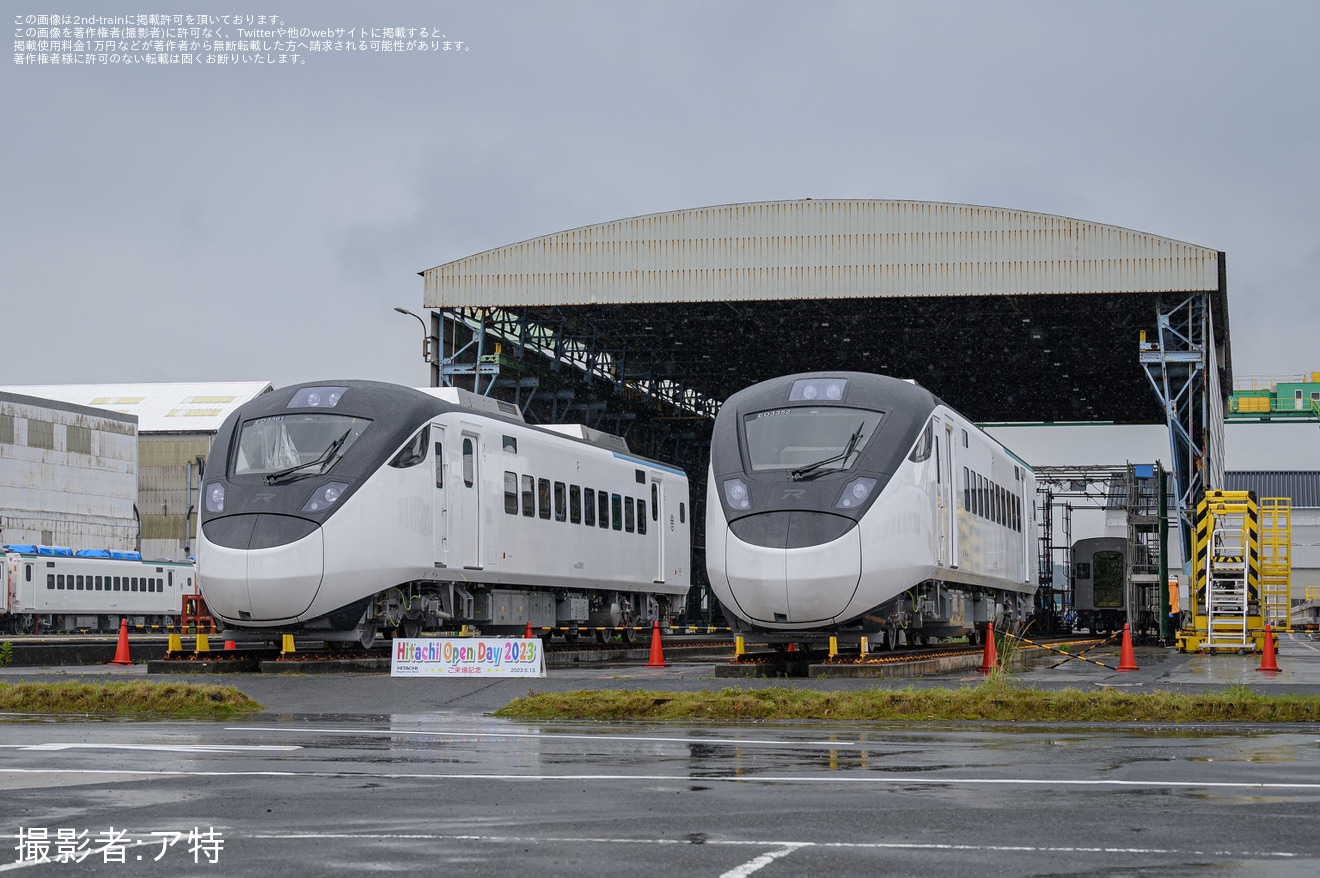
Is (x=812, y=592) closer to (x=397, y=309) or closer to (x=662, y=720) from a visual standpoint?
(x=662, y=720)

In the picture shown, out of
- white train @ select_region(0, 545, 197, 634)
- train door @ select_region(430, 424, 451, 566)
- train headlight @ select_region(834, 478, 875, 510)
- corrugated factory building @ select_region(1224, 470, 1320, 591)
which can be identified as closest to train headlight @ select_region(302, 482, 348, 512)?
train door @ select_region(430, 424, 451, 566)

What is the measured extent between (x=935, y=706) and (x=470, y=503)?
10622 mm

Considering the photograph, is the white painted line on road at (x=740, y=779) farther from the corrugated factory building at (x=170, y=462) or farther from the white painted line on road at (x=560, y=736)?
the corrugated factory building at (x=170, y=462)

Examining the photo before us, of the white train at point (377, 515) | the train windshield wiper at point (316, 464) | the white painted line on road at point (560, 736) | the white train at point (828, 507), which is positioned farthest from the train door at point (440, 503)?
the white painted line on road at point (560, 736)

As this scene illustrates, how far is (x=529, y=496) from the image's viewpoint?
24.9 m

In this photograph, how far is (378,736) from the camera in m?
12.0

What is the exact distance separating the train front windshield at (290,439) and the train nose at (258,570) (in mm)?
Result: 788

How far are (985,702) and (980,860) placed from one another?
25.1 feet

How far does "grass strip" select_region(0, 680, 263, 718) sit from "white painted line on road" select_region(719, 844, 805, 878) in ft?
29.9

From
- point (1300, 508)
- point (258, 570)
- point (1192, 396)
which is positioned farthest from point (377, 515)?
point (1300, 508)

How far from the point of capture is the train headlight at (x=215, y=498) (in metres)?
19.9

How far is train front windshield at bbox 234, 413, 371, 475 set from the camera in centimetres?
1995

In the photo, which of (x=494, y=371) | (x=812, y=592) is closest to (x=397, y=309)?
(x=494, y=371)

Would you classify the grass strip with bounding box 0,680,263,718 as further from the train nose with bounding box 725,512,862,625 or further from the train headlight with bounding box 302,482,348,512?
the train nose with bounding box 725,512,862,625
